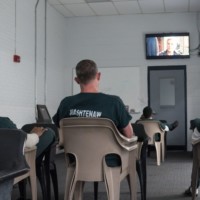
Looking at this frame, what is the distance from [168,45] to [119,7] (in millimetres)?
1387

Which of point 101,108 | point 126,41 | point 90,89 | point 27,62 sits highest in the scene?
point 126,41

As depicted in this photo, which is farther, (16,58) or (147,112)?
(147,112)

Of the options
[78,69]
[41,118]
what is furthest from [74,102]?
[41,118]

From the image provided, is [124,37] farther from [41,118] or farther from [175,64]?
[41,118]

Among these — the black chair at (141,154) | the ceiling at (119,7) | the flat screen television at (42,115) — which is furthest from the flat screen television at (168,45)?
the black chair at (141,154)

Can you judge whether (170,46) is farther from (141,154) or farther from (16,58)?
(141,154)

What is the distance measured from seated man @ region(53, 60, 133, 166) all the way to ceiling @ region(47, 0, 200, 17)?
5793mm

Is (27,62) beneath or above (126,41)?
beneath

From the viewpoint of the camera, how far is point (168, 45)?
8.70 metres

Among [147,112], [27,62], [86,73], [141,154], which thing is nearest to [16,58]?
[27,62]

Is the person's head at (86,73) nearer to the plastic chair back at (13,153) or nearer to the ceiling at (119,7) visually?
the plastic chair back at (13,153)

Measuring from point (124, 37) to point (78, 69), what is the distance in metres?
6.63

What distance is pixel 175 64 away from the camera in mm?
8766

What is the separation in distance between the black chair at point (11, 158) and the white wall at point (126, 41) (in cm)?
753
